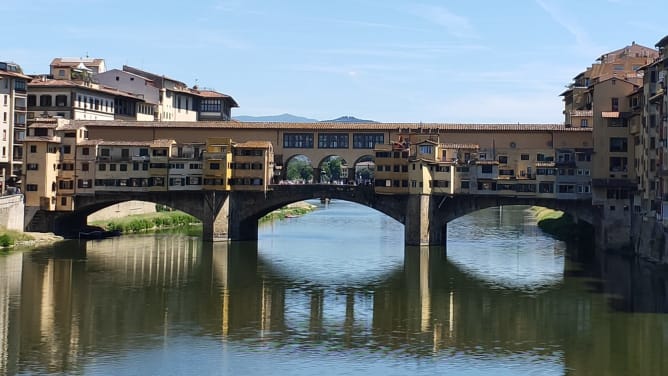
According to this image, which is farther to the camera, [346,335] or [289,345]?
[346,335]

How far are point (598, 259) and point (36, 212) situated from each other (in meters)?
33.4

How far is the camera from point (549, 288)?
4125 cm

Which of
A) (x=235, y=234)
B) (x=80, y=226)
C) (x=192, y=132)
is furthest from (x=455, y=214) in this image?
(x=80, y=226)

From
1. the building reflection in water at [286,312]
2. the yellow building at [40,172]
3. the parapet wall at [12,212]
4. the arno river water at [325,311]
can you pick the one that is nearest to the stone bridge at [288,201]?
the yellow building at [40,172]

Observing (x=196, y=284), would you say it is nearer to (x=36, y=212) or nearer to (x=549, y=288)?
(x=549, y=288)

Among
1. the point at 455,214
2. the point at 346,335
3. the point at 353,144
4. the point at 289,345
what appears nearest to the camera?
the point at 289,345

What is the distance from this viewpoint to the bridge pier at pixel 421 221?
181ft

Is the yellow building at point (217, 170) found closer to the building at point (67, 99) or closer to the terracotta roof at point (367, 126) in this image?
the terracotta roof at point (367, 126)

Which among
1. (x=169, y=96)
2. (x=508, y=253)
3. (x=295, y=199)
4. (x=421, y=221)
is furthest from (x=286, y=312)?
(x=169, y=96)

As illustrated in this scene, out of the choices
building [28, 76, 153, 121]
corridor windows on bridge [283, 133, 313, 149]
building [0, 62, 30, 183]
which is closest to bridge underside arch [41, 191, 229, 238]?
building [0, 62, 30, 183]

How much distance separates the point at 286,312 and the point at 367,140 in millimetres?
25830

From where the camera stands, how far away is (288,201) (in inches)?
2292

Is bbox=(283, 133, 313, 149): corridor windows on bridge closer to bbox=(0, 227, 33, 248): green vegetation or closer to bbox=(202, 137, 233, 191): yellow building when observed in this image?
bbox=(202, 137, 233, 191): yellow building

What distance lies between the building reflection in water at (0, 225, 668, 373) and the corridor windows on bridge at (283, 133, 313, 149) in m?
12.7
